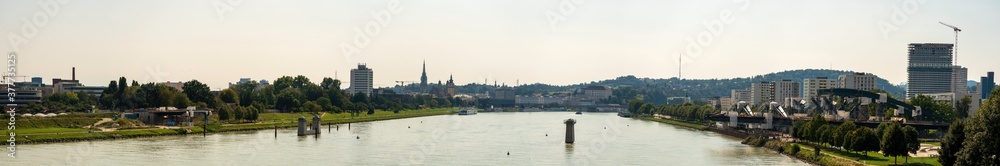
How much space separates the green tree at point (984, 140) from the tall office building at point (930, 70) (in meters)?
155

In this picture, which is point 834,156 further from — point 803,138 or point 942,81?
point 942,81

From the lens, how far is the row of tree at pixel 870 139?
45.8m

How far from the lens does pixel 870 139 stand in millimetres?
49344

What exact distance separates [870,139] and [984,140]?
49.1ft

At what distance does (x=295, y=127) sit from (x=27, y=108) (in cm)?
2143

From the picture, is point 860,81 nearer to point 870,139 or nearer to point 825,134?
point 825,134

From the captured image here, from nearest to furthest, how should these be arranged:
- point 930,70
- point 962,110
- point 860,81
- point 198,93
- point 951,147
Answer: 1. point 951,147
2. point 962,110
3. point 198,93
4. point 860,81
5. point 930,70

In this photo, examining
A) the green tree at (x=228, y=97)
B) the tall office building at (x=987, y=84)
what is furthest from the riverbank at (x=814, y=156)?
the tall office building at (x=987, y=84)

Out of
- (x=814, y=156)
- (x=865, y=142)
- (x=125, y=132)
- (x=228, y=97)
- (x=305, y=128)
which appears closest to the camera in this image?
(x=865, y=142)

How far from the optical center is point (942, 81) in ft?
601

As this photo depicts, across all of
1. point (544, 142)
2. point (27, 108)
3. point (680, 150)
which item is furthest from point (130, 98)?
point (680, 150)

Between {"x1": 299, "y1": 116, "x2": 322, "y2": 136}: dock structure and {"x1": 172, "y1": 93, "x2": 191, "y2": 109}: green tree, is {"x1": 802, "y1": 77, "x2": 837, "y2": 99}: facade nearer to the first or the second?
{"x1": 172, "y1": 93, "x2": 191, "y2": 109}: green tree

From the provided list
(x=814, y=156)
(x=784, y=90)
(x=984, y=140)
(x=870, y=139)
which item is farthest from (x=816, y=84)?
(x=984, y=140)

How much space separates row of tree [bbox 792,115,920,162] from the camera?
45.8 m
